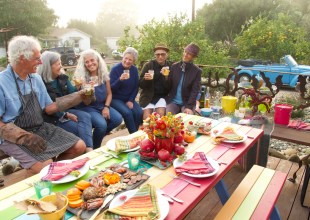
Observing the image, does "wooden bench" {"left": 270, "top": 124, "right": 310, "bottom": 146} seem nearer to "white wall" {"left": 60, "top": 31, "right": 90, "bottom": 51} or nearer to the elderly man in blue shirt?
the elderly man in blue shirt

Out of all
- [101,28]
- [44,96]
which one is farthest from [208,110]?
[101,28]

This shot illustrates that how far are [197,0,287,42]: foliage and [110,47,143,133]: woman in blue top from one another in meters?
14.2

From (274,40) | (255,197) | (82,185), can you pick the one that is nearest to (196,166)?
(255,197)

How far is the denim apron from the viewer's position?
2.49 metres

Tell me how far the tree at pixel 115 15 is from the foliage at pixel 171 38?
58632mm

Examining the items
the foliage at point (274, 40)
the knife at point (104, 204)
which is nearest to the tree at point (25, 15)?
the foliage at point (274, 40)

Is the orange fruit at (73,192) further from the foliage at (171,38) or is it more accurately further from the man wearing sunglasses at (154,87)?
the foliage at (171,38)

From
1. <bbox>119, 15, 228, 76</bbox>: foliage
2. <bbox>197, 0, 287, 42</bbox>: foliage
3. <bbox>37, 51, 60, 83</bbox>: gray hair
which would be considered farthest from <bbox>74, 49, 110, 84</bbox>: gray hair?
<bbox>197, 0, 287, 42</bbox>: foliage

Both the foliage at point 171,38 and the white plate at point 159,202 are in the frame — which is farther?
the foliage at point 171,38

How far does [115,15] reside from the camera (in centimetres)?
6569

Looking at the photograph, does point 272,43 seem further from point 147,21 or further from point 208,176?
point 208,176

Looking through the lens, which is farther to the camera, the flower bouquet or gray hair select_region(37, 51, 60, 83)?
gray hair select_region(37, 51, 60, 83)

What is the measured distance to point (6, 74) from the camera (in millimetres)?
2434

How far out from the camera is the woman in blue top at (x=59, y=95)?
9.80 feet
